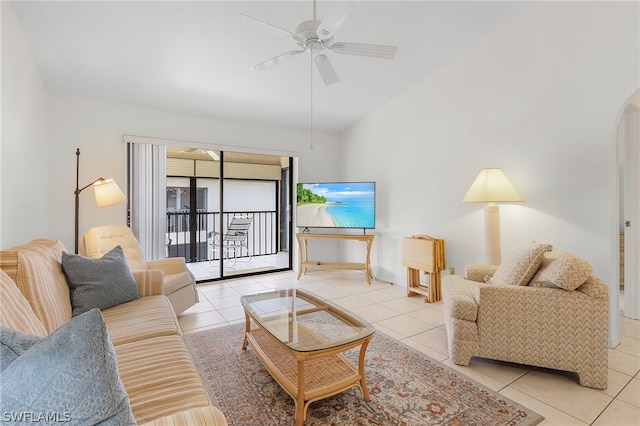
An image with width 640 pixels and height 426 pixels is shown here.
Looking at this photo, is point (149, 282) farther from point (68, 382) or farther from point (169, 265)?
point (68, 382)

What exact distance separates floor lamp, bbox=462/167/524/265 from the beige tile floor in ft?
2.79

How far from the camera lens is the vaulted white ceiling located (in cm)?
239

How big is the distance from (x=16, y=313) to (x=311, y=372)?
138cm

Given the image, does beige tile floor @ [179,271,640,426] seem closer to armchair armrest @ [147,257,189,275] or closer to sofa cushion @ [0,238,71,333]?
armchair armrest @ [147,257,189,275]

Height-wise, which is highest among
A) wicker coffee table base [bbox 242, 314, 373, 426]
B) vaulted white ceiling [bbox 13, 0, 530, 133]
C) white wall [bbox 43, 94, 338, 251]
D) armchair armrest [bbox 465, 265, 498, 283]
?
vaulted white ceiling [bbox 13, 0, 530, 133]

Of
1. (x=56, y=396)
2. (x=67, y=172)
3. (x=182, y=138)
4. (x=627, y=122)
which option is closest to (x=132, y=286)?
(x=56, y=396)

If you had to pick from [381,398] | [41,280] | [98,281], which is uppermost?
[41,280]

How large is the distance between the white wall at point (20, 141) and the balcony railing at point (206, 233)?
271cm

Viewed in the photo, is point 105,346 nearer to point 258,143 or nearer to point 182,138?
point 182,138

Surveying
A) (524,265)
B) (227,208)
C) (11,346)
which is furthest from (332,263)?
(11,346)

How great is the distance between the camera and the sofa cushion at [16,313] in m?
1.06

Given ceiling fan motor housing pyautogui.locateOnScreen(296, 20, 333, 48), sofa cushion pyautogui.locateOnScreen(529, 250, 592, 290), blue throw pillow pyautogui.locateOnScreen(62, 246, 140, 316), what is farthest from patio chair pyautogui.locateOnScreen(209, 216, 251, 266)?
sofa cushion pyautogui.locateOnScreen(529, 250, 592, 290)

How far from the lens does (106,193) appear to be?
3.04 m

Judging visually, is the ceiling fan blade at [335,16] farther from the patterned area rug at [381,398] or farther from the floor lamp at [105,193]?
the floor lamp at [105,193]
